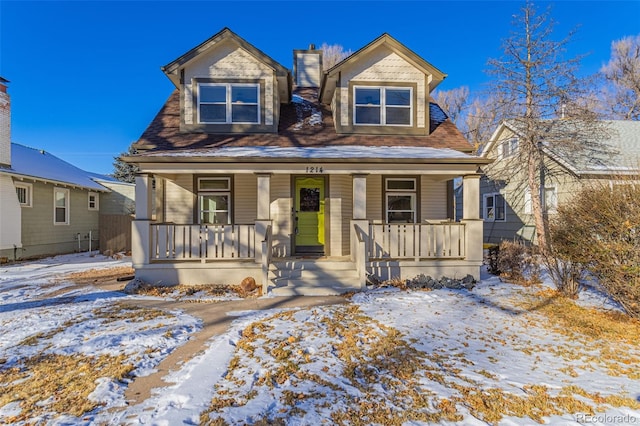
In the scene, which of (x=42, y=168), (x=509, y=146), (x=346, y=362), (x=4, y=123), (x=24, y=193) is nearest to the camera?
(x=346, y=362)

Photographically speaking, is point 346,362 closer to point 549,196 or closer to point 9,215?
point 549,196

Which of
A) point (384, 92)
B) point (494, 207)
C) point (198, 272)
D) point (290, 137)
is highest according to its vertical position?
point (384, 92)

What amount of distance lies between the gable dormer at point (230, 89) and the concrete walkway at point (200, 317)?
16.5ft

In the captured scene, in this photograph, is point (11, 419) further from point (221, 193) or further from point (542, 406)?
point (221, 193)

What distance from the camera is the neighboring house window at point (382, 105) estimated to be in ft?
31.1

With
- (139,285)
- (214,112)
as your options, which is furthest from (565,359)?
(214,112)

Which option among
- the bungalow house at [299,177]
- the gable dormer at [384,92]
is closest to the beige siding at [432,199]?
the bungalow house at [299,177]

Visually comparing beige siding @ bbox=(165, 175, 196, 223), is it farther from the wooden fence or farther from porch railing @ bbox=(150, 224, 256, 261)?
the wooden fence

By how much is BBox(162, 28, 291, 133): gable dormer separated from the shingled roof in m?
0.37

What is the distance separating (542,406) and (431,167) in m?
5.66

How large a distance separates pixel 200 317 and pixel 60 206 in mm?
12637

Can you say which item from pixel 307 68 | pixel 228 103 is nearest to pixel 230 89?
pixel 228 103

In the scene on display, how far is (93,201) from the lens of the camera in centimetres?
1605

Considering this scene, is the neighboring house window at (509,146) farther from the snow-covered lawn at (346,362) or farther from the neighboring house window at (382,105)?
the snow-covered lawn at (346,362)
